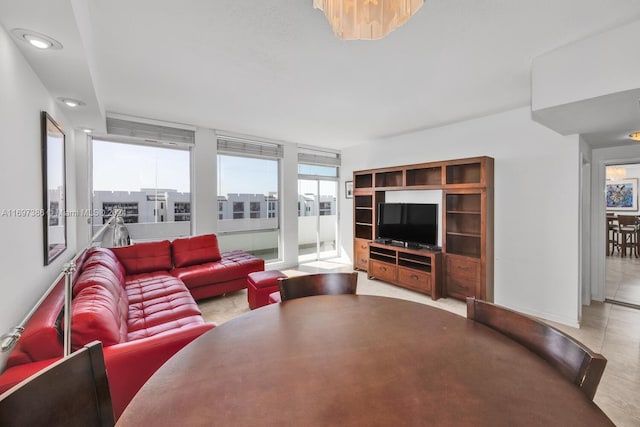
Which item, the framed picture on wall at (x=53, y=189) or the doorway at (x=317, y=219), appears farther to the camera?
the doorway at (x=317, y=219)

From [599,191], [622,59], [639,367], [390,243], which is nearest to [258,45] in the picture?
[622,59]

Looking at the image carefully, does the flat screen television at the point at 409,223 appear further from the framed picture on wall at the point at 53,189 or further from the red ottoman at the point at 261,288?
the framed picture on wall at the point at 53,189

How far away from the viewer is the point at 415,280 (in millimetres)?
4047

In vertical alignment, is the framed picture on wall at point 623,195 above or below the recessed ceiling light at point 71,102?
below

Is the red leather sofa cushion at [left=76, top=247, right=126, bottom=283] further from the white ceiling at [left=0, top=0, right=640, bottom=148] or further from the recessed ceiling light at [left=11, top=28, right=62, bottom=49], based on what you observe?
the recessed ceiling light at [left=11, top=28, right=62, bottom=49]

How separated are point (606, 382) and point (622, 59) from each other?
2287 mm

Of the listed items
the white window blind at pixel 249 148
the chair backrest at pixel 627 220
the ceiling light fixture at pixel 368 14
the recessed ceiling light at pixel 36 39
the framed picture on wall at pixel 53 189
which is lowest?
the chair backrest at pixel 627 220

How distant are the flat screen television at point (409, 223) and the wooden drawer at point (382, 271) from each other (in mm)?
445

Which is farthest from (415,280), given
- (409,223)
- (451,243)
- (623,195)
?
(623,195)

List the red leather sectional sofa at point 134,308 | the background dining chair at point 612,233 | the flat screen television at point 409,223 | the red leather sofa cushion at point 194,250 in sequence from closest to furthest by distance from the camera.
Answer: the red leather sectional sofa at point 134,308, the red leather sofa cushion at point 194,250, the flat screen television at point 409,223, the background dining chair at point 612,233

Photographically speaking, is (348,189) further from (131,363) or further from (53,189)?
(131,363)

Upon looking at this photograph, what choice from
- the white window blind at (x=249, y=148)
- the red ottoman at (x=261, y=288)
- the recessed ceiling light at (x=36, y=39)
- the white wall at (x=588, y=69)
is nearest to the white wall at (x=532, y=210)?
the white wall at (x=588, y=69)

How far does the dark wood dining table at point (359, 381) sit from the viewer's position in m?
0.75

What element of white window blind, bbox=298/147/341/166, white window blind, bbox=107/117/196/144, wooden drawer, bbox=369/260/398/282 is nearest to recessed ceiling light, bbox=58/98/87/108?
white window blind, bbox=107/117/196/144
